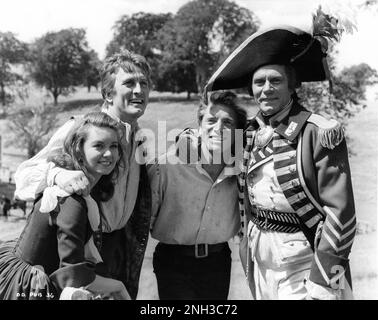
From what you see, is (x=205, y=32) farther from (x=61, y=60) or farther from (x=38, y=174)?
(x=38, y=174)

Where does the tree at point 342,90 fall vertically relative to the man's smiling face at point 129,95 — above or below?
above

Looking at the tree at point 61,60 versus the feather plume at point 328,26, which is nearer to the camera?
the feather plume at point 328,26

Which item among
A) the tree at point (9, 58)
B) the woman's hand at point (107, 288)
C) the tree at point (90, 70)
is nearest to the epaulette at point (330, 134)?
the woman's hand at point (107, 288)

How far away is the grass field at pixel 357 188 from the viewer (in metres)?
6.04

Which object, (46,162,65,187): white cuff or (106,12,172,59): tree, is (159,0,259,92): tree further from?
(46,162,65,187): white cuff

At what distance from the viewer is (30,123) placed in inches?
790

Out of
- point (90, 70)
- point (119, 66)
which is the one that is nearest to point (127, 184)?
point (119, 66)

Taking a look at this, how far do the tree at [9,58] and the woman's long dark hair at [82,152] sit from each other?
1746cm

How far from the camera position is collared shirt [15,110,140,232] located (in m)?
2.66

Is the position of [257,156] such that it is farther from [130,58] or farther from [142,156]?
[130,58]

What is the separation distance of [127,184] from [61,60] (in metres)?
20.8

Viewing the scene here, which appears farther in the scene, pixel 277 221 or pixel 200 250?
pixel 200 250

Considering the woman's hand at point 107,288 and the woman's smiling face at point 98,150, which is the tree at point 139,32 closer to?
the woman's smiling face at point 98,150
